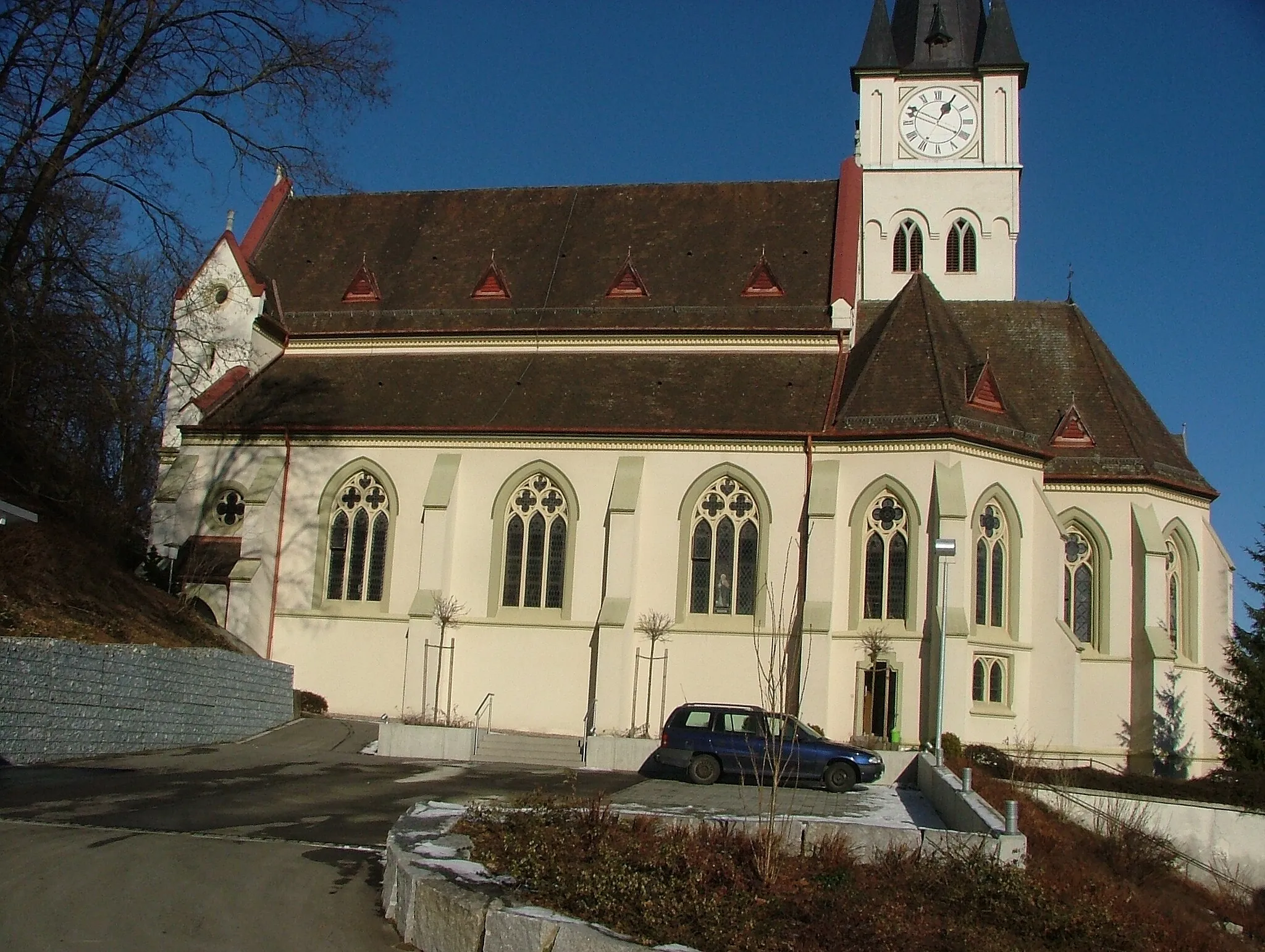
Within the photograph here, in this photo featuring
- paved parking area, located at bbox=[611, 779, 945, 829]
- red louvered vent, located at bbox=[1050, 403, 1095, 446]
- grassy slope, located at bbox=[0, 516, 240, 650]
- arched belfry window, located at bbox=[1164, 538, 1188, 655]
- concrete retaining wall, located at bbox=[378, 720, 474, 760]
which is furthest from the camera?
red louvered vent, located at bbox=[1050, 403, 1095, 446]

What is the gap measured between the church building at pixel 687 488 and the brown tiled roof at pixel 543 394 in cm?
10

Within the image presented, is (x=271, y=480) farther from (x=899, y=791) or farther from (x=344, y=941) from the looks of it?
(x=344, y=941)

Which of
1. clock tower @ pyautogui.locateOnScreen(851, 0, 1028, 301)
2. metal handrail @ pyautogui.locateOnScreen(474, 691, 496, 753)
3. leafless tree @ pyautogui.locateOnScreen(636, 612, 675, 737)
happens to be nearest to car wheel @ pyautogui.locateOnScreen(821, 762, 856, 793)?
leafless tree @ pyautogui.locateOnScreen(636, 612, 675, 737)

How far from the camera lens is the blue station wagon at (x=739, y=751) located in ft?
69.7

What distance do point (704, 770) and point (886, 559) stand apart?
8583 millimetres

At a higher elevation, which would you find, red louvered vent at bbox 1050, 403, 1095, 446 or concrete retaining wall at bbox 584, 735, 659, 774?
red louvered vent at bbox 1050, 403, 1095, 446

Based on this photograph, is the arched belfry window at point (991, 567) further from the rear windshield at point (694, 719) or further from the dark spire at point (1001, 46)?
the dark spire at point (1001, 46)

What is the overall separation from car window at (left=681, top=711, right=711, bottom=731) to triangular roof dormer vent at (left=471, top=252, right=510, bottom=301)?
16065 mm

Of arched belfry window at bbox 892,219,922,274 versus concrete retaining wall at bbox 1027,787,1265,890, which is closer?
concrete retaining wall at bbox 1027,787,1265,890

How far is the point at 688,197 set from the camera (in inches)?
1490

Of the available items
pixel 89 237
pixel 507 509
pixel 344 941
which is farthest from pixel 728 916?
pixel 507 509

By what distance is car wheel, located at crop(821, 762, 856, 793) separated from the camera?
2120 centimetres

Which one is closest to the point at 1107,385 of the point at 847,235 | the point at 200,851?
the point at 847,235

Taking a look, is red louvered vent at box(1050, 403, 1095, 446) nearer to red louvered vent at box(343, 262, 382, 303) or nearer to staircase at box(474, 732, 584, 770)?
staircase at box(474, 732, 584, 770)
